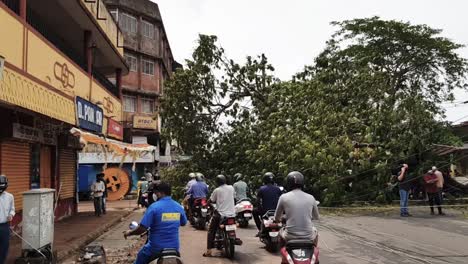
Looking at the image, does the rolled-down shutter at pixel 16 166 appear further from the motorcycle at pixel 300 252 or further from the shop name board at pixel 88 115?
the motorcycle at pixel 300 252

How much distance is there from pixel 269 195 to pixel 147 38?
108ft

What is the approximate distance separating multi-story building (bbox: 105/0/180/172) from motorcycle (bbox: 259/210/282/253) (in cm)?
2811

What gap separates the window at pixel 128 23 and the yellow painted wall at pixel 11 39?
30303 mm

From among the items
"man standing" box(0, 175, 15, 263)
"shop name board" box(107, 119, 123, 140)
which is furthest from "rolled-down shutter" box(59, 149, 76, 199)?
"man standing" box(0, 175, 15, 263)

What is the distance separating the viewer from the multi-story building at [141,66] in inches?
1566

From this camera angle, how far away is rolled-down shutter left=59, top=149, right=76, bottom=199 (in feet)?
60.6

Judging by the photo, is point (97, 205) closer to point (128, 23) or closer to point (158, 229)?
point (158, 229)

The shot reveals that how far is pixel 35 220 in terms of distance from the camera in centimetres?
857

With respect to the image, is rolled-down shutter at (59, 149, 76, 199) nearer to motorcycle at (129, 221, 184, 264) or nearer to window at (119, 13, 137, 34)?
motorcycle at (129, 221, 184, 264)

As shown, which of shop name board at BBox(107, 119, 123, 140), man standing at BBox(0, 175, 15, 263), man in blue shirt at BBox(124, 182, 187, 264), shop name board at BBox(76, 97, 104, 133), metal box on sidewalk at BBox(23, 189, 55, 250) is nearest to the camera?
man in blue shirt at BBox(124, 182, 187, 264)

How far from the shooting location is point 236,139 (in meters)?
21.7

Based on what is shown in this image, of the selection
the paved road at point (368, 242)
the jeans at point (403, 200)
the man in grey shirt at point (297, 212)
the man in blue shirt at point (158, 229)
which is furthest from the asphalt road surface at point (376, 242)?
the man in blue shirt at point (158, 229)

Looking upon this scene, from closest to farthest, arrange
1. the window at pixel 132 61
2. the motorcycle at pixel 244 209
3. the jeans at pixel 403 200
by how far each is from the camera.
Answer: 1. the motorcycle at pixel 244 209
2. the jeans at pixel 403 200
3. the window at pixel 132 61

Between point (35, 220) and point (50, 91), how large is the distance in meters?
3.52
